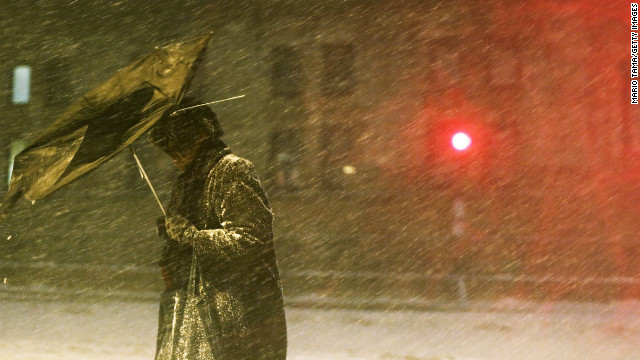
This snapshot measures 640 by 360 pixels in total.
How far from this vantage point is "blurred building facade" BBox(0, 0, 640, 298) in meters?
17.1

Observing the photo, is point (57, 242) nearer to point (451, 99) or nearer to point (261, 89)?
point (261, 89)

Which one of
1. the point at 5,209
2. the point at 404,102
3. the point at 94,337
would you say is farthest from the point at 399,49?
the point at 5,209

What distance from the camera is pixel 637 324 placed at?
11094 millimetres

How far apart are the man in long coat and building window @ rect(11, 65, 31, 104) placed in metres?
17.8

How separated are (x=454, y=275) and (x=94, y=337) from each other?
292 inches

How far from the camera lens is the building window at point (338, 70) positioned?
1819 centimetres

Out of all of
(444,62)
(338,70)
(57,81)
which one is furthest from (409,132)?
(57,81)

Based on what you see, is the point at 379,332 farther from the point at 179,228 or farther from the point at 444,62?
the point at 444,62

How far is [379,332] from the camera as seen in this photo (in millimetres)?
10398

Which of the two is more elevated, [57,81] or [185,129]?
[57,81]

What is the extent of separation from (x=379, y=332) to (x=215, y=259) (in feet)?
23.9

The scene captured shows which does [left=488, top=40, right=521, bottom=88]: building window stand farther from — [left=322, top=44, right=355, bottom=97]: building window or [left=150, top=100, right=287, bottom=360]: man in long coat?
[left=150, top=100, right=287, bottom=360]: man in long coat

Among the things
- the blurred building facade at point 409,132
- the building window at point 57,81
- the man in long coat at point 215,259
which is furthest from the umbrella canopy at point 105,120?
the building window at point 57,81

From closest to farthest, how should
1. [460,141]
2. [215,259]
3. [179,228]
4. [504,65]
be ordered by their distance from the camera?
[215,259] < [179,228] < [504,65] < [460,141]
